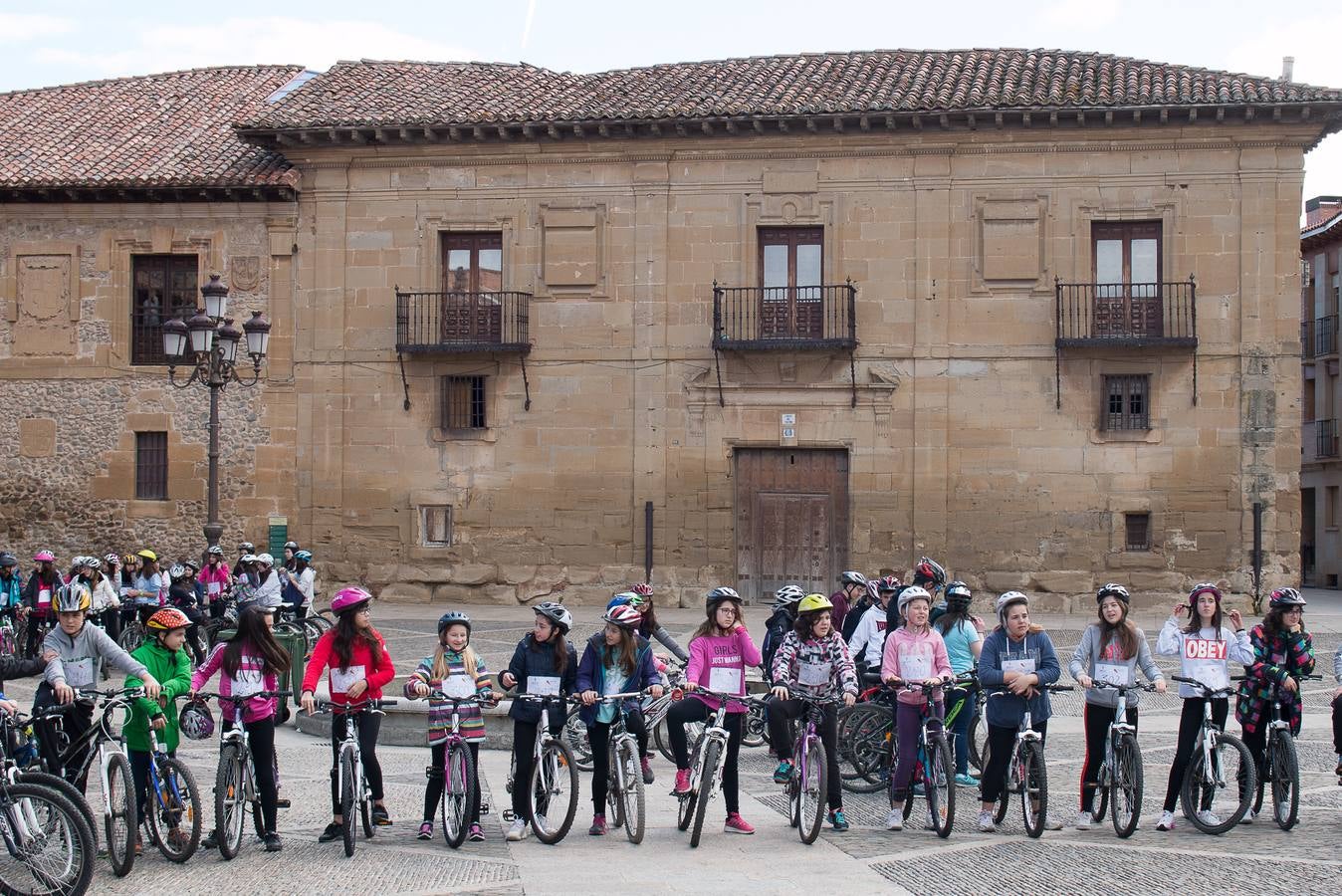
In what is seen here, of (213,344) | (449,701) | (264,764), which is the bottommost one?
(264,764)

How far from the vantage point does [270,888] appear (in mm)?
8477

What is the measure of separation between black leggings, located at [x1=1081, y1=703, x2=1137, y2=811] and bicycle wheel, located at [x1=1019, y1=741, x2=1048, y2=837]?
444mm

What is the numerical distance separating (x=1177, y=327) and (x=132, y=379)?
16.7 metres

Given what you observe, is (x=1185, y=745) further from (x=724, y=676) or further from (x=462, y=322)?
(x=462, y=322)

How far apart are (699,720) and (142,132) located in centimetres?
2264

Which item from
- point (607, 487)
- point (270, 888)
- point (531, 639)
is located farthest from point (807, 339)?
point (270, 888)

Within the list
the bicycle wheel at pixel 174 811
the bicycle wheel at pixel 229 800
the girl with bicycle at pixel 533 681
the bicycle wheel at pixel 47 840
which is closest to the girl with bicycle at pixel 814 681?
the girl with bicycle at pixel 533 681

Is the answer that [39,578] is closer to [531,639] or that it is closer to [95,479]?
[95,479]

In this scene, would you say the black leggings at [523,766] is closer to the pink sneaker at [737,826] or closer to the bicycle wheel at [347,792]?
the bicycle wheel at [347,792]

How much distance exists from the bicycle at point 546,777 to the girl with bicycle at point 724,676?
68 centimetres

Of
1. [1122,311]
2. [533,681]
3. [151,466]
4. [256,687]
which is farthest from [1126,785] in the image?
[151,466]

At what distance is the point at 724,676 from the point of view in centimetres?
1013

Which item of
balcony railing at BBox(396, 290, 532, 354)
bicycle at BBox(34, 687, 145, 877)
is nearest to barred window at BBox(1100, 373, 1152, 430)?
balcony railing at BBox(396, 290, 532, 354)

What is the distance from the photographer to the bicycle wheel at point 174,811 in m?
9.16
